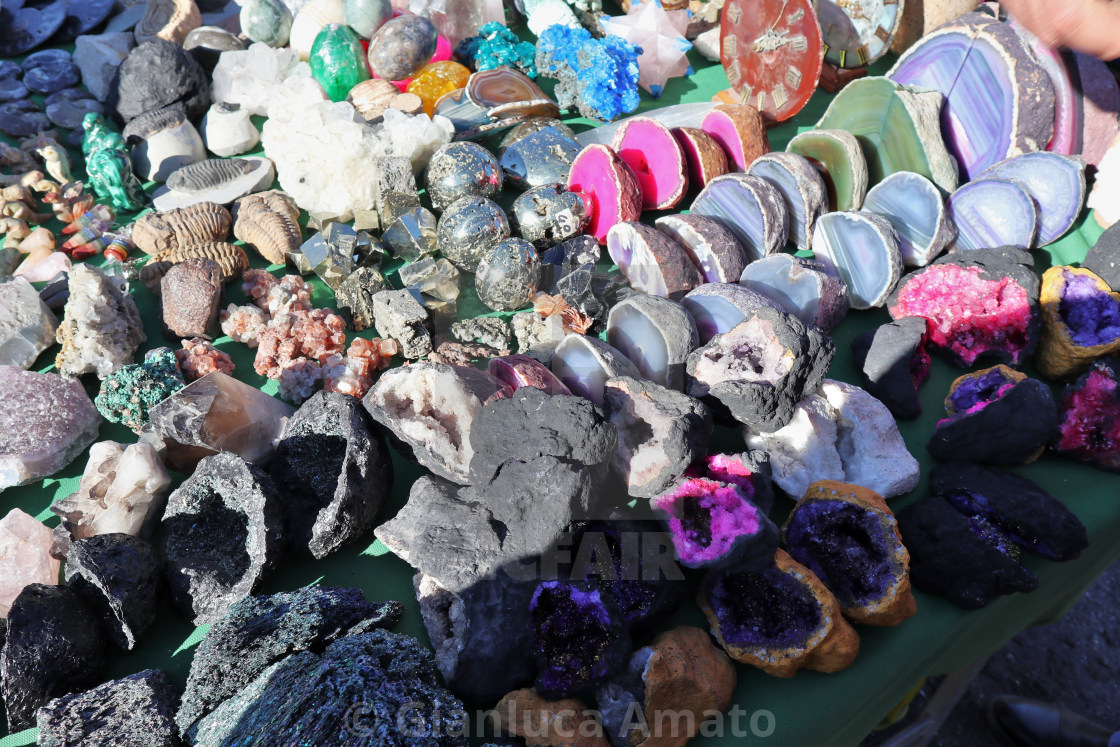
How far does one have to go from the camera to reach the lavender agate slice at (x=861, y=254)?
101 inches

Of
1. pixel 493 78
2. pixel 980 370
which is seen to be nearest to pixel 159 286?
pixel 493 78

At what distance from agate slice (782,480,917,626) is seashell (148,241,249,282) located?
85.3 inches

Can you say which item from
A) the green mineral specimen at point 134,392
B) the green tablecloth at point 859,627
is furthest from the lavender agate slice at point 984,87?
the green mineral specimen at point 134,392

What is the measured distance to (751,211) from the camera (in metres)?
2.67

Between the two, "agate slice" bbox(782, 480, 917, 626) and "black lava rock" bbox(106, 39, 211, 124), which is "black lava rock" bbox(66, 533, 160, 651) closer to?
"agate slice" bbox(782, 480, 917, 626)

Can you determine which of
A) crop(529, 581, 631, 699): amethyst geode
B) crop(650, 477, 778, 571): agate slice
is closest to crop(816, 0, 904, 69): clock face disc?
crop(650, 477, 778, 571): agate slice

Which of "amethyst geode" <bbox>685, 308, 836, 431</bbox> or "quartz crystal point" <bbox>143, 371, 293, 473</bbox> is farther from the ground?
"amethyst geode" <bbox>685, 308, 836, 431</bbox>

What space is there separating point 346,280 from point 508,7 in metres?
2.06

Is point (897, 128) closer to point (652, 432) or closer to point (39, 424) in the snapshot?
point (652, 432)

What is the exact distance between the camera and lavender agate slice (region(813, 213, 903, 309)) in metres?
2.55

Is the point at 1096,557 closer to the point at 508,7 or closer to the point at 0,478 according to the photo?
the point at 0,478

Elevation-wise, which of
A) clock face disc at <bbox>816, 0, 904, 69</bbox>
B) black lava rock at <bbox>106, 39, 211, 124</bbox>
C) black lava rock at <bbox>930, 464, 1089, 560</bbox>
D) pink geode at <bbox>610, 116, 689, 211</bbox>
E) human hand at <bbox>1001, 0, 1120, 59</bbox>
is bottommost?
black lava rock at <bbox>106, 39, 211, 124</bbox>

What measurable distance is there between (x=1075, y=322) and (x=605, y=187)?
168cm

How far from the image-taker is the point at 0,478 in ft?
7.11
